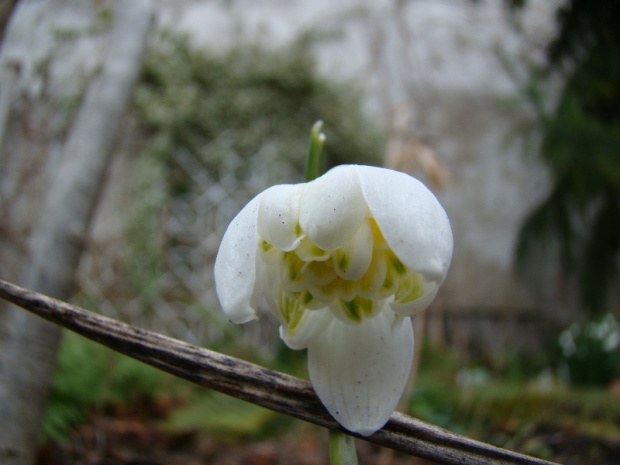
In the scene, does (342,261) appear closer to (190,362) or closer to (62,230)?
(190,362)

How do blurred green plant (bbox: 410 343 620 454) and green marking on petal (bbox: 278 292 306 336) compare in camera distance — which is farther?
blurred green plant (bbox: 410 343 620 454)

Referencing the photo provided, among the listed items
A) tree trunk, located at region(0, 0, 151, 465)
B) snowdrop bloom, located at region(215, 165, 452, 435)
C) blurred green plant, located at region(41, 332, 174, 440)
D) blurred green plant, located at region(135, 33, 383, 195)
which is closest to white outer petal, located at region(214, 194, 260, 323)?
snowdrop bloom, located at region(215, 165, 452, 435)

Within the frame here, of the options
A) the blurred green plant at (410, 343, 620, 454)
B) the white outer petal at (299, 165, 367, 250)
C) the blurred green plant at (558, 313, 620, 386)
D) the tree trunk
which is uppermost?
the white outer petal at (299, 165, 367, 250)

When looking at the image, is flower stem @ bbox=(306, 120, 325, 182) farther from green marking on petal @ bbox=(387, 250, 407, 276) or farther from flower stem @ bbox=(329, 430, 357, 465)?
flower stem @ bbox=(329, 430, 357, 465)

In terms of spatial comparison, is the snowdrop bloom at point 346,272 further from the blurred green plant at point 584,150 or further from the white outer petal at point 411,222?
the blurred green plant at point 584,150

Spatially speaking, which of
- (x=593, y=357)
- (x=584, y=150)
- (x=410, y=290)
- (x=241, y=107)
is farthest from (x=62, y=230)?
(x=593, y=357)

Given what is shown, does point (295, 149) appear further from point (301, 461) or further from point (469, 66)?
point (301, 461)
